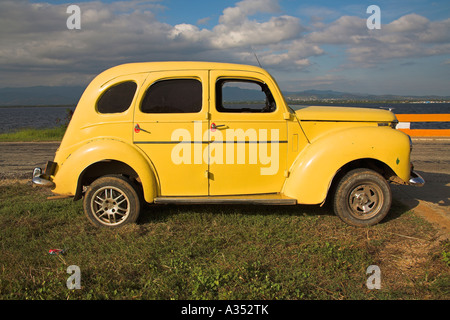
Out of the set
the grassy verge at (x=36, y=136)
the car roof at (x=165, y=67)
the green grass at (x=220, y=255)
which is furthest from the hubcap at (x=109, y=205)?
the grassy verge at (x=36, y=136)

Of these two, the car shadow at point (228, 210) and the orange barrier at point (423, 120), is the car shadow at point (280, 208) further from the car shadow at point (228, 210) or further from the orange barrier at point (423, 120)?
the orange barrier at point (423, 120)

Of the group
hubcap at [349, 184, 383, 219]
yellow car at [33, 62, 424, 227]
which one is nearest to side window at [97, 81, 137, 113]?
yellow car at [33, 62, 424, 227]

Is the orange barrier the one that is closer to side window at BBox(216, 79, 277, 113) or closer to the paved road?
the paved road

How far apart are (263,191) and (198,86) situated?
1745 millimetres

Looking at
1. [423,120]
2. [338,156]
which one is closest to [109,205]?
[338,156]

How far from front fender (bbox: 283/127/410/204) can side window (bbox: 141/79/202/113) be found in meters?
1.70

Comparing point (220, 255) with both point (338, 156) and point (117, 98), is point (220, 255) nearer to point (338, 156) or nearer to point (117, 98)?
point (338, 156)

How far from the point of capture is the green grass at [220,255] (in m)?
3.09

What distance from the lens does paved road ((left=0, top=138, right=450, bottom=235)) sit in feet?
17.3

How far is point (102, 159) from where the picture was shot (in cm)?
447

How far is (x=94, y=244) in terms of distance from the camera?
407 centimetres

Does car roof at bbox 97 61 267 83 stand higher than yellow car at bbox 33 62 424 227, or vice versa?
car roof at bbox 97 61 267 83

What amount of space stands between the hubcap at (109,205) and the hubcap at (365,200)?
3.14m
